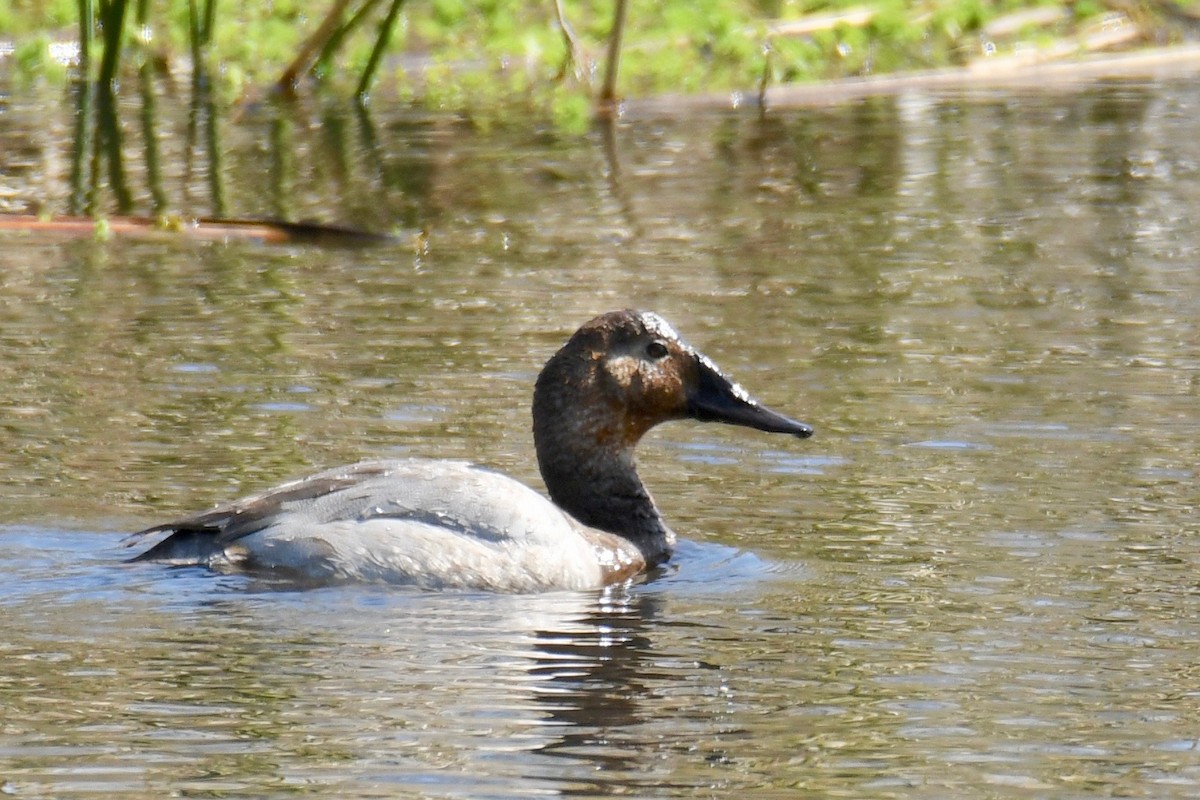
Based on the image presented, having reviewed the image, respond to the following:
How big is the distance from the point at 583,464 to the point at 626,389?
1.03 feet

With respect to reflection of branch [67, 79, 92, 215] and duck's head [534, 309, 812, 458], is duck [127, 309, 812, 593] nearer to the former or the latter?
duck's head [534, 309, 812, 458]

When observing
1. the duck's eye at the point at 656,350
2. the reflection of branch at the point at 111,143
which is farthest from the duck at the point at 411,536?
the reflection of branch at the point at 111,143

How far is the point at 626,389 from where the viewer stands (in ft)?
28.7

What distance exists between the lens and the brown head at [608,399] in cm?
872

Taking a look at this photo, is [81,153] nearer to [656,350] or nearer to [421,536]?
[656,350]

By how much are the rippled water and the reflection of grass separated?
283 cm

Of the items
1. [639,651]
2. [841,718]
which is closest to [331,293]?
[639,651]

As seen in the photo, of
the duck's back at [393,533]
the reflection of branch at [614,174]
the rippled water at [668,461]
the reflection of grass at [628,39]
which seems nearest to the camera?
the rippled water at [668,461]

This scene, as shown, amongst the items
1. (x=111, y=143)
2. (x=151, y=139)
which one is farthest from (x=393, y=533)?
(x=151, y=139)

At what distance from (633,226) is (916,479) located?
5.72 meters

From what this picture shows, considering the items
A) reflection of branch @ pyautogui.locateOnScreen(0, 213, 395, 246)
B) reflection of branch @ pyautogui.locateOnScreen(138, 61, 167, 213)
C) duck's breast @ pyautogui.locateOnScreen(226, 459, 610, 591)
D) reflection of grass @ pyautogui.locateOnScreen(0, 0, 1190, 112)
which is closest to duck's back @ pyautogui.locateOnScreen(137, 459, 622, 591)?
duck's breast @ pyautogui.locateOnScreen(226, 459, 610, 591)

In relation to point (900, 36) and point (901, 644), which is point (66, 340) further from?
point (900, 36)

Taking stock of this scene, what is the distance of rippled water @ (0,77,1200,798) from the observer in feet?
19.6

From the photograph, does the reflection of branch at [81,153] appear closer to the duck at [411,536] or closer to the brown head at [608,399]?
the brown head at [608,399]
